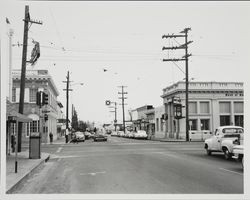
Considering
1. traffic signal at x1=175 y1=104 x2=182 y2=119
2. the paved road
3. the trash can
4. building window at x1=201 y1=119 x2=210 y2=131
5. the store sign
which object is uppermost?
the store sign

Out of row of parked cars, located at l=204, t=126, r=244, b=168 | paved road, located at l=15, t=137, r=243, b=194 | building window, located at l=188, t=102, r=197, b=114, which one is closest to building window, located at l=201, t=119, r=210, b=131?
building window, located at l=188, t=102, r=197, b=114

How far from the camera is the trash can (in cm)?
1997

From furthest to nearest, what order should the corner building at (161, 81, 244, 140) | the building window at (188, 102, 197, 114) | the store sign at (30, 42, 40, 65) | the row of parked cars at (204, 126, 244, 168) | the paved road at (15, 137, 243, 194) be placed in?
1. the building window at (188, 102, 197, 114)
2. the corner building at (161, 81, 244, 140)
3. the store sign at (30, 42, 40, 65)
4. the row of parked cars at (204, 126, 244, 168)
5. the paved road at (15, 137, 243, 194)

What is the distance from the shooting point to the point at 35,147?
2011 cm

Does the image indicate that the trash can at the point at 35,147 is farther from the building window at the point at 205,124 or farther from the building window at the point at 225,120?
the building window at the point at 225,120

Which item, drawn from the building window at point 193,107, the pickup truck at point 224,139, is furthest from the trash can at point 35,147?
the building window at point 193,107

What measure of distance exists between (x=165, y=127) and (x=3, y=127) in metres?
47.4

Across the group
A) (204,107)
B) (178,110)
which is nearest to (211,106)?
(204,107)

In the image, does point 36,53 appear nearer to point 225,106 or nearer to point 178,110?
point 178,110

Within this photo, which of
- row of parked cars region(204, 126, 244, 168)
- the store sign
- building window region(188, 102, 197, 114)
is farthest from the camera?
building window region(188, 102, 197, 114)

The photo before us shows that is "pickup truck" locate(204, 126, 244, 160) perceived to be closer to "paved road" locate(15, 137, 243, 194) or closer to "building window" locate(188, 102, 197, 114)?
"paved road" locate(15, 137, 243, 194)

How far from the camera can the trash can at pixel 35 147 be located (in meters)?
20.0

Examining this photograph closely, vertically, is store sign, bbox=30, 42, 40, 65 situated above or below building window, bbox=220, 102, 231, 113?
above

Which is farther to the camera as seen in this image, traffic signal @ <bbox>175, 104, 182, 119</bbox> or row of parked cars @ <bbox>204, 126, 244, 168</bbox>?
traffic signal @ <bbox>175, 104, 182, 119</bbox>
